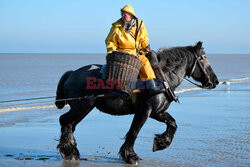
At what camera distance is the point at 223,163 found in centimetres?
718

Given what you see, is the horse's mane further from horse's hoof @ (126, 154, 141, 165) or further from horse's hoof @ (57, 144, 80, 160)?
horse's hoof @ (57, 144, 80, 160)

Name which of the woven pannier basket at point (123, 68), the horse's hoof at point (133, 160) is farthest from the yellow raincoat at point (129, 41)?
the horse's hoof at point (133, 160)

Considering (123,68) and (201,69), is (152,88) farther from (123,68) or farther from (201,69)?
(201,69)

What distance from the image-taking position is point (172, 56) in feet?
25.2

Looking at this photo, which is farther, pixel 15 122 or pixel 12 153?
pixel 15 122

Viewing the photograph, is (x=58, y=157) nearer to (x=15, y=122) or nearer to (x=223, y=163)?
(x=223, y=163)

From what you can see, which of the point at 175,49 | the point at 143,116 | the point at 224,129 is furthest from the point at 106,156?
the point at 224,129

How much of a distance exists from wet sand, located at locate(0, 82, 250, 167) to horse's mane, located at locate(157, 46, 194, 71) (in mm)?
1651

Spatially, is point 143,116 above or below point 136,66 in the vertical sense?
below

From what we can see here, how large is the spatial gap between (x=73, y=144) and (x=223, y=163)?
2610mm

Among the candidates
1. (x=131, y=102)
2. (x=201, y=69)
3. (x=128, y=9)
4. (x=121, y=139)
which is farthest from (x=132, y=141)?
(x=128, y=9)

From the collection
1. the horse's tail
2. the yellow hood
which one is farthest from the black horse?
the yellow hood

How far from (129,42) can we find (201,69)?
1549 mm

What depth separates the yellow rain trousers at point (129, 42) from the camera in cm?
702
